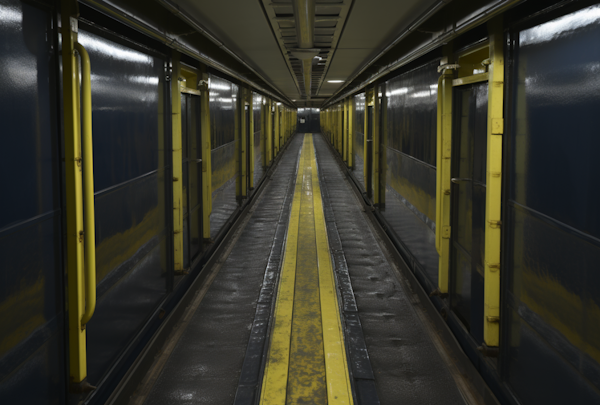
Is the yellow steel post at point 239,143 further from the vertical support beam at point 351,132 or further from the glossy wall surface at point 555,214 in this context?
the glossy wall surface at point 555,214

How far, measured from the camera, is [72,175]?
9.29 ft

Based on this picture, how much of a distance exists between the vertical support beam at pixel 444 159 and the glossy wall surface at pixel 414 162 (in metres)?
0.56

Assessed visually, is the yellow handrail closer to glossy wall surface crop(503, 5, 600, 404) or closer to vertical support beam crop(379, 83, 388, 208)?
glossy wall surface crop(503, 5, 600, 404)

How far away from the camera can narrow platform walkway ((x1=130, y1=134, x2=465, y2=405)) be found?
4020 mm

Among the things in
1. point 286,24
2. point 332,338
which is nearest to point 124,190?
point 332,338

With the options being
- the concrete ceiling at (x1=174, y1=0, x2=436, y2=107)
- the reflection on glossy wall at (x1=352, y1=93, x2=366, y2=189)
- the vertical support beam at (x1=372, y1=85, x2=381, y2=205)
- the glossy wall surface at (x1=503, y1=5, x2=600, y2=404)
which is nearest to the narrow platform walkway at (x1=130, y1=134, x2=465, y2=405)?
the glossy wall surface at (x1=503, y1=5, x2=600, y2=404)

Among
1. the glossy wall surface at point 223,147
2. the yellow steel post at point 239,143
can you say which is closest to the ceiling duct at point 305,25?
the glossy wall surface at point 223,147

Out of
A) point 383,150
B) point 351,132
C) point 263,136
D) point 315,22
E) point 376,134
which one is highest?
point 315,22

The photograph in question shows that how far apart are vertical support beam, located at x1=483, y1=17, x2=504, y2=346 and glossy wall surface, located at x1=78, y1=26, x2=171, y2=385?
264cm

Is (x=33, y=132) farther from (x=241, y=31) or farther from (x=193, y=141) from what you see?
(x=193, y=141)

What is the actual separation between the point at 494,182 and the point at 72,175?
2.71 m

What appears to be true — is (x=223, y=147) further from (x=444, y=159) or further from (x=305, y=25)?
(x=444, y=159)

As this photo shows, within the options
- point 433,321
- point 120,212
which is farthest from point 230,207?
point 120,212

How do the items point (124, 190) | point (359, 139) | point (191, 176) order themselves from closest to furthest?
point (124, 190), point (191, 176), point (359, 139)
